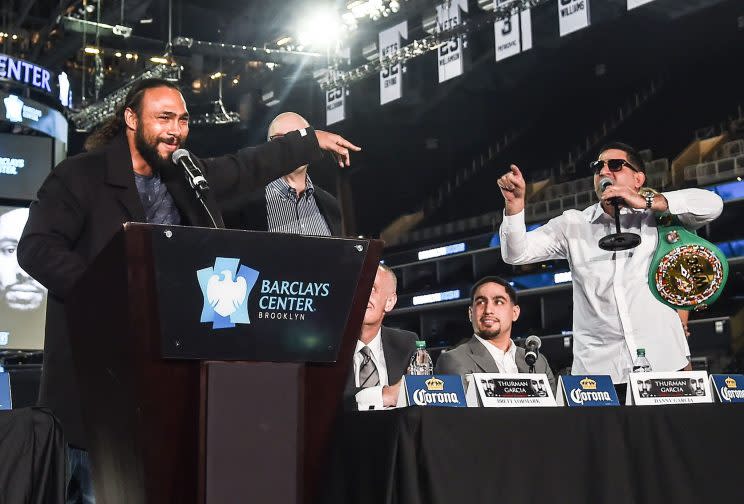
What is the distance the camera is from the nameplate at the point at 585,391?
6.00 feet

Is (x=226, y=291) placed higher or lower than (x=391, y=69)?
A: lower

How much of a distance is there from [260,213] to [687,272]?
1.28 m

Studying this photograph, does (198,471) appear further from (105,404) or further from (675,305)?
(675,305)

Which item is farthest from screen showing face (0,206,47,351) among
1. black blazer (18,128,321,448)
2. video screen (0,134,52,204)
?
black blazer (18,128,321,448)

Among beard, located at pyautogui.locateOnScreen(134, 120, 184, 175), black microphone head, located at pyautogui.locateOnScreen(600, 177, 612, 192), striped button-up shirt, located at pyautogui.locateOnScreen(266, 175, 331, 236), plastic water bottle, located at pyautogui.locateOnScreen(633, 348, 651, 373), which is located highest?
striped button-up shirt, located at pyautogui.locateOnScreen(266, 175, 331, 236)

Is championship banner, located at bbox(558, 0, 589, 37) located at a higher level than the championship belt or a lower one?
higher

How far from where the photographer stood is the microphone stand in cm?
223

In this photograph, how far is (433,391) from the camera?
1.70 meters

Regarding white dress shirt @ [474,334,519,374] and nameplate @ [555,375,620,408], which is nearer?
nameplate @ [555,375,620,408]

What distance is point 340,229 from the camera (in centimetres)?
295

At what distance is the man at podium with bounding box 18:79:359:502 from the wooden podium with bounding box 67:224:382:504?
0.23 meters

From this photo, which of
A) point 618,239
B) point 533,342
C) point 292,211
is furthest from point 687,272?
point 292,211

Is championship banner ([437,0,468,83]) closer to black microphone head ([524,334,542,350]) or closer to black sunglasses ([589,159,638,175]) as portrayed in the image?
black sunglasses ([589,159,638,175])

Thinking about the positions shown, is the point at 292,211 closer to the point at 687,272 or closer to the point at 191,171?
the point at 687,272
